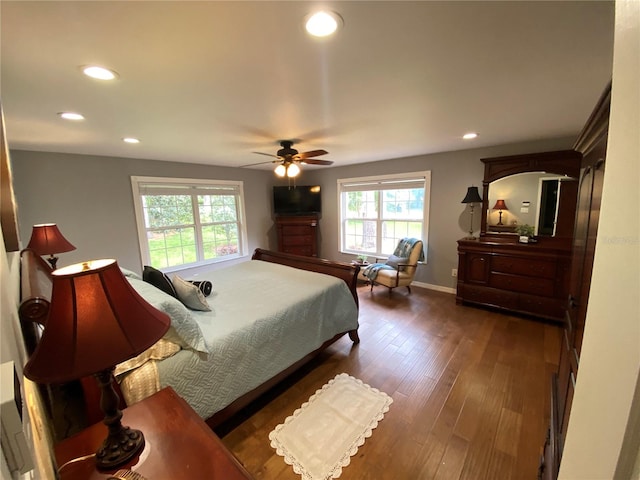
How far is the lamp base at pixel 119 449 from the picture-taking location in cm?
86

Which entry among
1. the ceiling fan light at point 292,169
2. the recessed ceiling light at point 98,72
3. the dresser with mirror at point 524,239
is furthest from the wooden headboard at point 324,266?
the recessed ceiling light at point 98,72

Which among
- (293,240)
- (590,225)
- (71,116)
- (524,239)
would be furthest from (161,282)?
(524,239)

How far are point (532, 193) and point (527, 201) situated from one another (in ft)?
0.37

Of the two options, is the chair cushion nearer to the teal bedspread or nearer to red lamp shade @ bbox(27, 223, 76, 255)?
the teal bedspread

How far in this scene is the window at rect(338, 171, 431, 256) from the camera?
14.3 ft

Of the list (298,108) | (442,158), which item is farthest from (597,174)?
(442,158)

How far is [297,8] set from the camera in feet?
3.22

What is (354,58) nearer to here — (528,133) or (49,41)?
(49,41)

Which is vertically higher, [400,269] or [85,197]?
[85,197]

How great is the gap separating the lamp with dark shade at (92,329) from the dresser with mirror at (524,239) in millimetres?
3757

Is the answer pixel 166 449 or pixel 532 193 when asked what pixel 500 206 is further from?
pixel 166 449

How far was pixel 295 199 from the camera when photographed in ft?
18.1

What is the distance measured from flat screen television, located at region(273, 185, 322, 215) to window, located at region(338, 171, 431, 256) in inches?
23.7

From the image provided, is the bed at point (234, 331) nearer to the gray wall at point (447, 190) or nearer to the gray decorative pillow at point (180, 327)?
the gray decorative pillow at point (180, 327)
